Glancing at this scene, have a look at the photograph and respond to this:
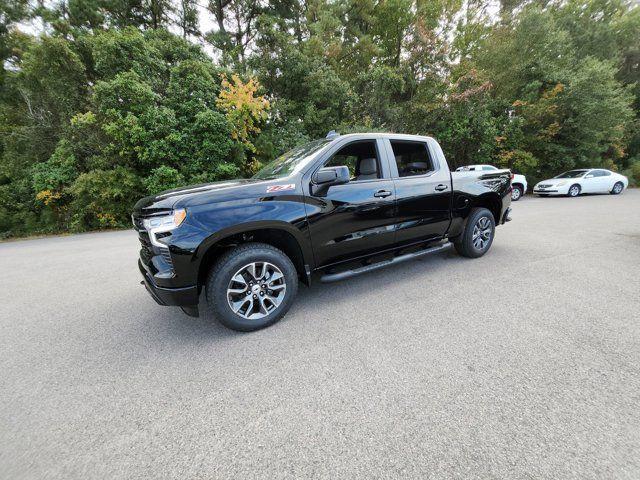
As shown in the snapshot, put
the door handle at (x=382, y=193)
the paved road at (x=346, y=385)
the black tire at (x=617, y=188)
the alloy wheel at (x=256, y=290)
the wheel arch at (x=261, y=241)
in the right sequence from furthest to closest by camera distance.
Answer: the black tire at (x=617, y=188) < the door handle at (x=382, y=193) < the alloy wheel at (x=256, y=290) < the wheel arch at (x=261, y=241) < the paved road at (x=346, y=385)

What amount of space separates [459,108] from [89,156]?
54.6 ft

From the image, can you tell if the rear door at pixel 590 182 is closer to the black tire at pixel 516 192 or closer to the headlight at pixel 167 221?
the black tire at pixel 516 192

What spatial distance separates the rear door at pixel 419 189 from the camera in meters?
3.39

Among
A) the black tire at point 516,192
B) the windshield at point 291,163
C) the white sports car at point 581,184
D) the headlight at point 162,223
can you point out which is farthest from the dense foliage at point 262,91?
the headlight at point 162,223

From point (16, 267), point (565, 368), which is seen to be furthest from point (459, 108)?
point (16, 267)

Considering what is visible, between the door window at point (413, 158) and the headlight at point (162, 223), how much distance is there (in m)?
2.60

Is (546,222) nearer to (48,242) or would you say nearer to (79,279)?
(79,279)

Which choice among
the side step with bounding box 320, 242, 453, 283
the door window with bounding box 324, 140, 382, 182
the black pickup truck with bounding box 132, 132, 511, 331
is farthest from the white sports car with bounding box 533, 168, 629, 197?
the door window with bounding box 324, 140, 382, 182

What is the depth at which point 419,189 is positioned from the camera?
3514 millimetres

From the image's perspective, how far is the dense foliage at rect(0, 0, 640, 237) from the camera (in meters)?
9.23

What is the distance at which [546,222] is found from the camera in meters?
7.12

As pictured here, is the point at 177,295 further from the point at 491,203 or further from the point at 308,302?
the point at 491,203

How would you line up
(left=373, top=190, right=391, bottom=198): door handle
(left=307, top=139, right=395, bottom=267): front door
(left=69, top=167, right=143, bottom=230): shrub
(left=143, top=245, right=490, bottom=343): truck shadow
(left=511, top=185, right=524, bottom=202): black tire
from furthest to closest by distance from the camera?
(left=511, top=185, right=524, bottom=202): black tire → (left=69, top=167, right=143, bottom=230): shrub → (left=373, top=190, right=391, bottom=198): door handle → (left=307, top=139, right=395, bottom=267): front door → (left=143, top=245, right=490, bottom=343): truck shadow

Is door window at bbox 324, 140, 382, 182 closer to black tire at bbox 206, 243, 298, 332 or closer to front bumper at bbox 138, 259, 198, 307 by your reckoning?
black tire at bbox 206, 243, 298, 332
